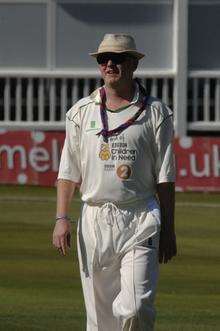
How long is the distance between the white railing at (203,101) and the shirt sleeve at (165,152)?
2333 cm

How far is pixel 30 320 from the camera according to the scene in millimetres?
11102

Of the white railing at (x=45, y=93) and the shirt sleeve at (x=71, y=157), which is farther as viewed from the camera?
the white railing at (x=45, y=93)

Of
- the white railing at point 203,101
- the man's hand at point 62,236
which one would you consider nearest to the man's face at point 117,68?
the man's hand at point 62,236

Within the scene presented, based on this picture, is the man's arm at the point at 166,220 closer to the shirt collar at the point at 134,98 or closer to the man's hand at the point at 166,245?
the man's hand at the point at 166,245

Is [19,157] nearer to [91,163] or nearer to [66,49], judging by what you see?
[66,49]

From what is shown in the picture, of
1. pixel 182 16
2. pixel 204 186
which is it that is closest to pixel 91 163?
pixel 204 186

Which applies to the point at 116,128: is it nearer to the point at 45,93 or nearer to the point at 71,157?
the point at 71,157

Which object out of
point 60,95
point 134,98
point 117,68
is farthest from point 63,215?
point 60,95

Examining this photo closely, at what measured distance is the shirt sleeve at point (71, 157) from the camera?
766 centimetres

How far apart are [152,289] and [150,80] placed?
24057 mm

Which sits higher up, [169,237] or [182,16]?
[182,16]

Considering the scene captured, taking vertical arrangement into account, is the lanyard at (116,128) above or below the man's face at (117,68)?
below

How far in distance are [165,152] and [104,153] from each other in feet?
1.11

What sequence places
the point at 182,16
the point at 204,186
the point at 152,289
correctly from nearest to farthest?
the point at 152,289 < the point at 204,186 < the point at 182,16
